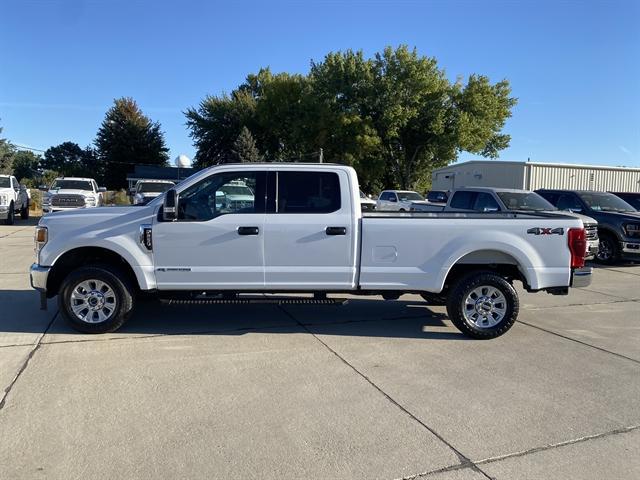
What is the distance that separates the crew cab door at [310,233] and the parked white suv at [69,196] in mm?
16110

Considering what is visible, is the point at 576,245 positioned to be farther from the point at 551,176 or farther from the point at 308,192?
the point at 551,176

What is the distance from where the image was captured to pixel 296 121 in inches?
1658

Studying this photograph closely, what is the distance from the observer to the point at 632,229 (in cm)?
1303

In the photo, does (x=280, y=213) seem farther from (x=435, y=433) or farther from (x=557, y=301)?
(x=557, y=301)

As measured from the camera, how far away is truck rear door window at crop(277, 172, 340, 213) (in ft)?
20.0

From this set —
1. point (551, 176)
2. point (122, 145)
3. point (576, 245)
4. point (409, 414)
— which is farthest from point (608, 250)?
point (122, 145)

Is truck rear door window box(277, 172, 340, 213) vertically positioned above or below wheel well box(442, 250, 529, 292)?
above

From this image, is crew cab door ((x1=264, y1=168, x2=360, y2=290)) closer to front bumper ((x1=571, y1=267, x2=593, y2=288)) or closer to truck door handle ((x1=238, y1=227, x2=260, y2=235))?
truck door handle ((x1=238, y1=227, x2=260, y2=235))

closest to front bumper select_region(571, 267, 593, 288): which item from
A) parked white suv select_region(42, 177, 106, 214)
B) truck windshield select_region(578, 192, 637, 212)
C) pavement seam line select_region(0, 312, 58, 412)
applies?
pavement seam line select_region(0, 312, 58, 412)

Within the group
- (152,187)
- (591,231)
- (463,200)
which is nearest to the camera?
(591,231)

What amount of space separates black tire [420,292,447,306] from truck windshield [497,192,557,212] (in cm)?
507

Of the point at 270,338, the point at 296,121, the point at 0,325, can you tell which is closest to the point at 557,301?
the point at 270,338

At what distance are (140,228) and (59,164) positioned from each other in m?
84.8

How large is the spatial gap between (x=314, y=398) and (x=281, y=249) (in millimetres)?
2057
